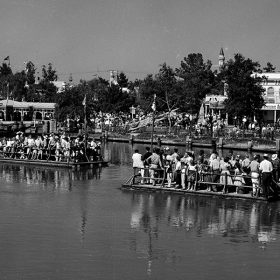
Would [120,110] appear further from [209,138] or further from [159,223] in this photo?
[159,223]

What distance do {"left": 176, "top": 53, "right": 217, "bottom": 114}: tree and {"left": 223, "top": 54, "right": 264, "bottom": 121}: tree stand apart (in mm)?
12830

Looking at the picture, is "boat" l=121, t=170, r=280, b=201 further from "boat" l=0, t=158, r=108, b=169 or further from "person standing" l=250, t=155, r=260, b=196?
"boat" l=0, t=158, r=108, b=169

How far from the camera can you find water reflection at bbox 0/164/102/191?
3603 cm

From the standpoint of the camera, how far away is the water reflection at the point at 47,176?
36.0 metres

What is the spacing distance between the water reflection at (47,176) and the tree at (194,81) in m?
50.7

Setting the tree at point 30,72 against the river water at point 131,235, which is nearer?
the river water at point 131,235

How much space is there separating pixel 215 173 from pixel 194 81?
6477 centimetres

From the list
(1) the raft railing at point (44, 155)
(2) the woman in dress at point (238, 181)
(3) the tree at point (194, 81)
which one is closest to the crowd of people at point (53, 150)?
(1) the raft railing at point (44, 155)

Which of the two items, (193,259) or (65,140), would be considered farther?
(65,140)

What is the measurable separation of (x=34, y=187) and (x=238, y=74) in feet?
164

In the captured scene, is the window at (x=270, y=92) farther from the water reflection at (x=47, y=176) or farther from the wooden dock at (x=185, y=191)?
the wooden dock at (x=185, y=191)

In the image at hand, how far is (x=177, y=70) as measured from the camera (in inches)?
3873

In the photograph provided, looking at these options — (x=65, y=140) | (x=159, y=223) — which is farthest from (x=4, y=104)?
(x=159, y=223)

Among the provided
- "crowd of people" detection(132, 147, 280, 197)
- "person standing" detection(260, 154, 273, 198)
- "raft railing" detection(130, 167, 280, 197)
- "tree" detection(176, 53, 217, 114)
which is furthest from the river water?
"tree" detection(176, 53, 217, 114)
